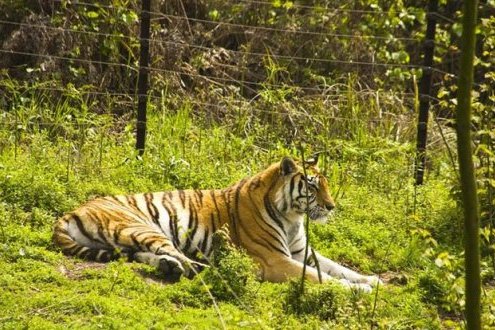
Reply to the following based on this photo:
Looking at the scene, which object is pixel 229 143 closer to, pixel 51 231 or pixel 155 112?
pixel 155 112

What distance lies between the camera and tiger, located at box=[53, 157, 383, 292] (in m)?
6.40

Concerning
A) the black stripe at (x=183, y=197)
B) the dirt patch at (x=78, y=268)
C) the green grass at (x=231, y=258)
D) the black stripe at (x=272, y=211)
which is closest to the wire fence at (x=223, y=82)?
the green grass at (x=231, y=258)

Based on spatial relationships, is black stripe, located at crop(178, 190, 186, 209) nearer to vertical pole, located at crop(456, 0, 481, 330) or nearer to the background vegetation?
the background vegetation

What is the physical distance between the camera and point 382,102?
10.4 meters

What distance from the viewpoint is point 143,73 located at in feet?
27.8

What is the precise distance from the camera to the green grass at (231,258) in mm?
5168

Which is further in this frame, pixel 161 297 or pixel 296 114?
pixel 296 114

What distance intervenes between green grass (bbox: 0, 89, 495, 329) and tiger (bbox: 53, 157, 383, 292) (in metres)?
0.27

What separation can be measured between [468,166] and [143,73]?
6.44 m

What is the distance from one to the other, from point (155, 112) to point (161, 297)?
4453 millimetres

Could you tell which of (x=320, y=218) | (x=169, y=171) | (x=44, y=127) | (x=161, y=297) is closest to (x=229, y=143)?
(x=169, y=171)

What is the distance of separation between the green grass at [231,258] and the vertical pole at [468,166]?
3.60 ft

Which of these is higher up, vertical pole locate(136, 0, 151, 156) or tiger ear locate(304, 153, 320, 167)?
vertical pole locate(136, 0, 151, 156)

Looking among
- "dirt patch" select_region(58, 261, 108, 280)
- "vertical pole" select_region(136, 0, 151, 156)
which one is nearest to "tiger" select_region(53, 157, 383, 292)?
"dirt patch" select_region(58, 261, 108, 280)
